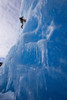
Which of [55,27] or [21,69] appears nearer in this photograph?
[55,27]

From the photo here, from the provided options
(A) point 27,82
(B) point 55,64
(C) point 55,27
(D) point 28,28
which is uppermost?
(D) point 28,28

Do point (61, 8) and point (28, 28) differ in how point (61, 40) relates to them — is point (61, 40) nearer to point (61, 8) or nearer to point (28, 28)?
point (61, 8)

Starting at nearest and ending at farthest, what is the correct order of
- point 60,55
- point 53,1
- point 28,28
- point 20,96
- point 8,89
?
point 20,96, point 60,55, point 53,1, point 8,89, point 28,28

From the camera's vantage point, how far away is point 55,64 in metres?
4.75

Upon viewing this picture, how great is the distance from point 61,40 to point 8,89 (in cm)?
470

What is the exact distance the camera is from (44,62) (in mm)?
4863

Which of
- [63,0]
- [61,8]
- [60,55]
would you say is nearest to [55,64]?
[60,55]

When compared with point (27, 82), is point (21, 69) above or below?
above

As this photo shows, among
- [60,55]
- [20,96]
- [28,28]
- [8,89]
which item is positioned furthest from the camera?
[28,28]

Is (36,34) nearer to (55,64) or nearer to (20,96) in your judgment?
(55,64)

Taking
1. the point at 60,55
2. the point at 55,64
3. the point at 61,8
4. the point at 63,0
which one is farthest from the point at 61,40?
the point at 63,0

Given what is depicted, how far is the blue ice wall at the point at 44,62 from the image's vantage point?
4.18 meters

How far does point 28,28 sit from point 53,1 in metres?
2.83

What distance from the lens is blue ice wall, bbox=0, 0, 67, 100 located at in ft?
13.7
